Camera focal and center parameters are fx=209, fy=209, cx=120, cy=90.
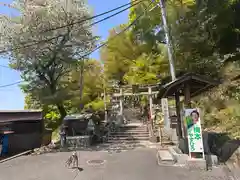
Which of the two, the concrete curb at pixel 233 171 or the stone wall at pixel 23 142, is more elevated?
the stone wall at pixel 23 142

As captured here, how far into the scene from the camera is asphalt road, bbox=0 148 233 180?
5730 mm

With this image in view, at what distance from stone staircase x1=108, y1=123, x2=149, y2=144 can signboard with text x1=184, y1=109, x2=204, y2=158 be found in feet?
18.5

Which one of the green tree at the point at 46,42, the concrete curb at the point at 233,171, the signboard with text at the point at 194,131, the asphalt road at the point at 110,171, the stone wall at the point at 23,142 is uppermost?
the green tree at the point at 46,42

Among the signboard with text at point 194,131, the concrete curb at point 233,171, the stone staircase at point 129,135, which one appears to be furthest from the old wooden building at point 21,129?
the concrete curb at point 233,171

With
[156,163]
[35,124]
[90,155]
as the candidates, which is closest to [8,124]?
[35,124]

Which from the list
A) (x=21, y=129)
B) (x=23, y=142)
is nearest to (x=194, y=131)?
(x=23, y=142)

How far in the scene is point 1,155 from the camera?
10508mm

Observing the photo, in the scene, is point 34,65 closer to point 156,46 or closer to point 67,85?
point 67,85

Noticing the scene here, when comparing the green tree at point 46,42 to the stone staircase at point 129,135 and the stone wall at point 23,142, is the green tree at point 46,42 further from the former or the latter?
the stone staircase at point 129,135

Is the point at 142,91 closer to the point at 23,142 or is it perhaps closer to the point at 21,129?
the point at 21,129

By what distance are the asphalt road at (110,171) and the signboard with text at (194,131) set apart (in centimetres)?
67

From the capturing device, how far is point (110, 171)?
6438 mm

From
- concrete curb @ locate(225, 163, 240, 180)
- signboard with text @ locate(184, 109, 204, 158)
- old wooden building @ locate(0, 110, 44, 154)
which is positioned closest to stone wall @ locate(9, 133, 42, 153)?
old wooden building @ locate(0, 110, 44, 154)

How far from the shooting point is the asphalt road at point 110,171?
5.73 meters
